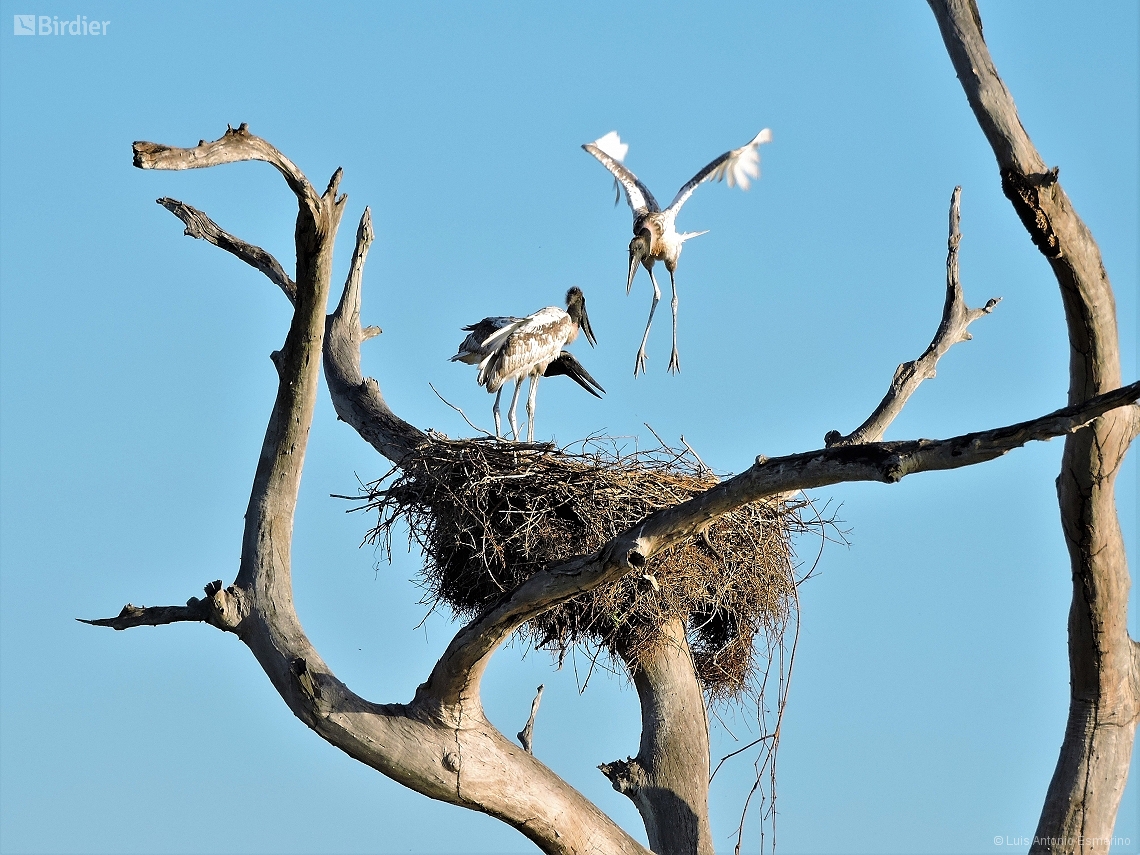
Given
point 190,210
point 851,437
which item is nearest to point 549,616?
point 851,437

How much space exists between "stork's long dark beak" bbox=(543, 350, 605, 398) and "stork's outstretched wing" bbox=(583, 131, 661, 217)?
1975 millimetres

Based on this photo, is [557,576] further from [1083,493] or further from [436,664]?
[1083,493]

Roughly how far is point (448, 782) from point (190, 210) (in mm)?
2958

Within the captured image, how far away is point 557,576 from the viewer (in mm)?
5484

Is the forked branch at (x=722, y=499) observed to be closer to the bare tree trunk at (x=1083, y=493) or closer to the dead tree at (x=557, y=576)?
the dead tree at (x=557, y=576)

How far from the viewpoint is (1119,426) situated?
223 inches

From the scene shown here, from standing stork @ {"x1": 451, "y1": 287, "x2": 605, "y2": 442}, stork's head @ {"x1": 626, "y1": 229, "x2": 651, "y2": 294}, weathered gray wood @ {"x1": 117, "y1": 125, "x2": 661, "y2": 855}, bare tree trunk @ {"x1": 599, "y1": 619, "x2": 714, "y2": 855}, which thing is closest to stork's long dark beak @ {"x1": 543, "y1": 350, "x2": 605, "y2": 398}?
standing stork @ {"x1": 451, "y1": 287, "x2": 605, "y2": 442}

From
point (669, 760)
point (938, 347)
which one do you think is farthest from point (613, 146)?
point (669, 760)

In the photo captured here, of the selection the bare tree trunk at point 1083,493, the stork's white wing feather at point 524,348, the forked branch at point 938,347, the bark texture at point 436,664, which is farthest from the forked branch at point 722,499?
the stork's white wing feather at point 524,348

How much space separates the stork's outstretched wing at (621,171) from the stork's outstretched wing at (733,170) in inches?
12.2

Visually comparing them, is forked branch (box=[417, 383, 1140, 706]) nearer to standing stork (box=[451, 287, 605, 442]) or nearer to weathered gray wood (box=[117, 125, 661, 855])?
weathered gray wood (box=[117, 125, 661, 855])

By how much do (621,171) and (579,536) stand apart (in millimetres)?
5537

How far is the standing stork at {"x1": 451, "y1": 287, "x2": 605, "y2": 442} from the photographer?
9805 mm

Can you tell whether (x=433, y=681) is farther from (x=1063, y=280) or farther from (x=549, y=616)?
(x=1063, y=280)
